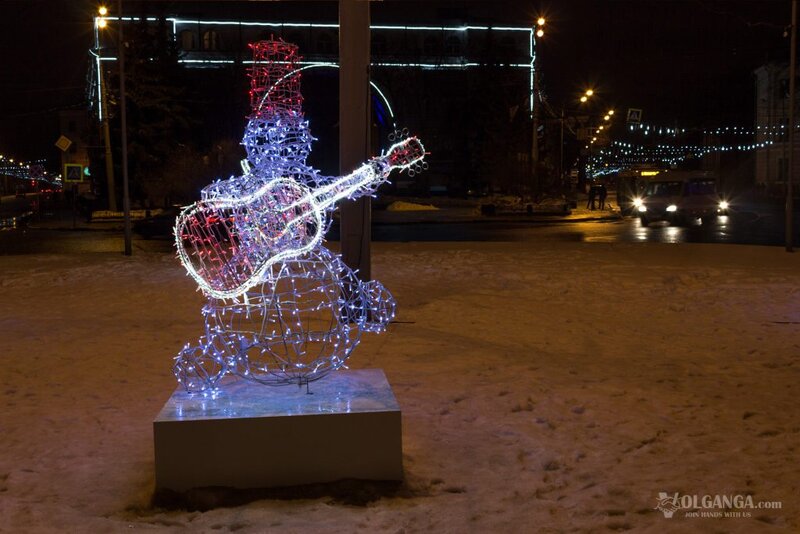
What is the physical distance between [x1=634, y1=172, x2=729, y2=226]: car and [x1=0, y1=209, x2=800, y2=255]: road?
0.72 m

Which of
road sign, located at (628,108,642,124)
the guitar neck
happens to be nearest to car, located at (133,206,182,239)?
the guitar neck

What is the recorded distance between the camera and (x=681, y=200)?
3609 centimetres

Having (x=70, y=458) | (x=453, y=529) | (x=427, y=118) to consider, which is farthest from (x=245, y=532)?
(x=427, y=118)

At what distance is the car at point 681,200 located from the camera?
3591 cm

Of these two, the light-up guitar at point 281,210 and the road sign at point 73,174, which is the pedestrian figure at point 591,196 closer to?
the road sign at point 73,174

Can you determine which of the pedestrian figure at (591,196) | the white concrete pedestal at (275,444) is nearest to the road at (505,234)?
the pedestrian figure at (591,196)

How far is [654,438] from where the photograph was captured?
20.4 feet

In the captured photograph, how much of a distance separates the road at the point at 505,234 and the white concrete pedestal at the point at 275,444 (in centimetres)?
1893

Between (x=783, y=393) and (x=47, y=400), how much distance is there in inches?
257

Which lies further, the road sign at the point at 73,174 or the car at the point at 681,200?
the car at the point at 681,200

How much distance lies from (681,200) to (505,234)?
10465 mm

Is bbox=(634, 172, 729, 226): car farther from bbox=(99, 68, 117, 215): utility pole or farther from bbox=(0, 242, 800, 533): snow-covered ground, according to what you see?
bbox=(99, 68, 117, 215): utility pole

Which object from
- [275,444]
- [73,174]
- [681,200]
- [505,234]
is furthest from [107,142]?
[275,444]

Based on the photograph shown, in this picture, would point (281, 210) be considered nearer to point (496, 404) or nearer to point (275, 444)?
point (275, 444)
